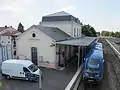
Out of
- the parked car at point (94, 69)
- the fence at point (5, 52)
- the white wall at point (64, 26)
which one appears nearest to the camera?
the parked car at point (94, 69)

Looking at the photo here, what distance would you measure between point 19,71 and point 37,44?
18.6ft

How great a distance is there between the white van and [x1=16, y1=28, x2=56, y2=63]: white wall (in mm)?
4288

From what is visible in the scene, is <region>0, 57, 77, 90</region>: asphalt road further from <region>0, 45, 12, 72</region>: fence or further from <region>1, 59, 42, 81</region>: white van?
<region>0, 45, 12, 72</region>: fence

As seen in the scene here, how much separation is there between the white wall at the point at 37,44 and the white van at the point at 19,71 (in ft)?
14.1

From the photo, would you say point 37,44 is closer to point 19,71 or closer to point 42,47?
point 42,47

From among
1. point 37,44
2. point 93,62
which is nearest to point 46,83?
point 93,62

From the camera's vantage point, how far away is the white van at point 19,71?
1216 cm

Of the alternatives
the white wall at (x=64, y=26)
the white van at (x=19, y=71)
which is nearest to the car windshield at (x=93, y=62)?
the white van at (x=19, y=71)

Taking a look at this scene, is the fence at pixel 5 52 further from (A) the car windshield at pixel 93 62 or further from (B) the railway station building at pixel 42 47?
(A) the car windshield at pixel 93 62

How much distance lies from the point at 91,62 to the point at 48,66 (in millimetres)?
6463

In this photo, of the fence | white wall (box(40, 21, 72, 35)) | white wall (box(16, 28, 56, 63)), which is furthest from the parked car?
white wall (box(40, 21, 72, 35))

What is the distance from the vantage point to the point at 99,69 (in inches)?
467

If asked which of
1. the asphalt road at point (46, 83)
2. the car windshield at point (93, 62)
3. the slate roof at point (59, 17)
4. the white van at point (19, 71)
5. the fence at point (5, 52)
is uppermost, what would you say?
the slate roof at point (59, 17)

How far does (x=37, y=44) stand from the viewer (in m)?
17.2
